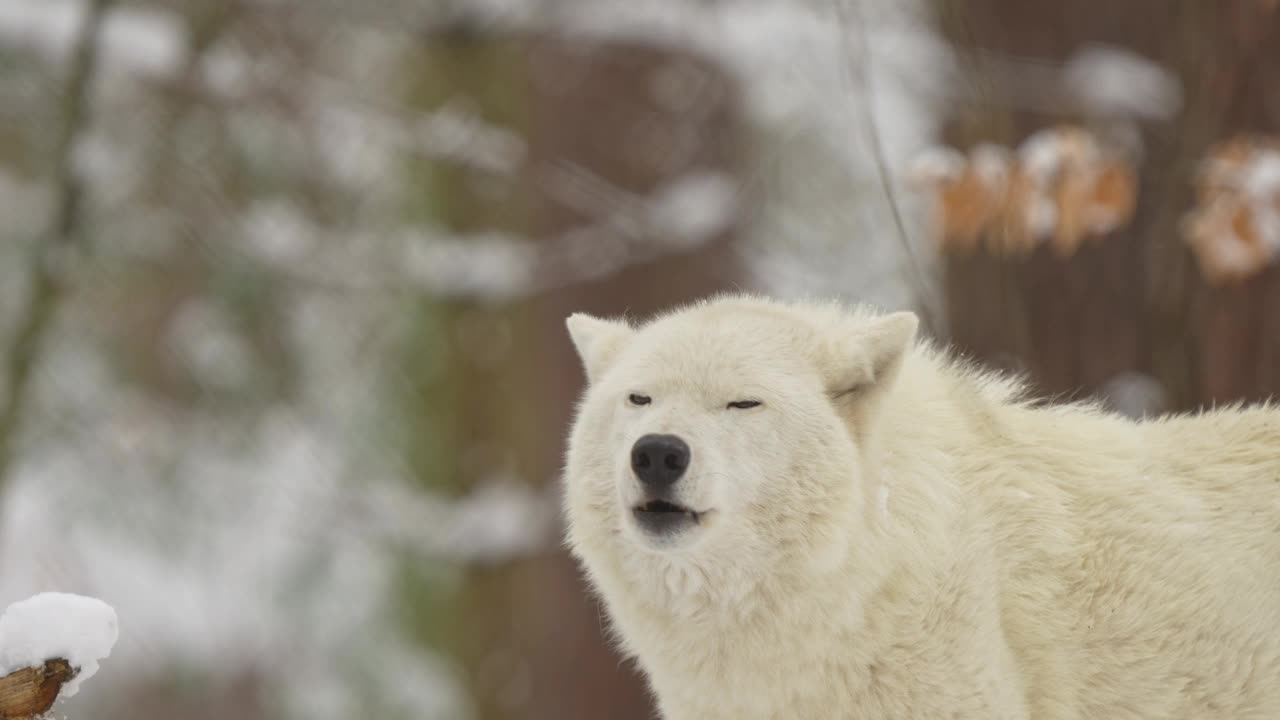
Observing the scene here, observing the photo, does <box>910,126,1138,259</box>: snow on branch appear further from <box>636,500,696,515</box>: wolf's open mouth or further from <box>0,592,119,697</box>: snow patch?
<box>0,592,119,697</box>: snow patch

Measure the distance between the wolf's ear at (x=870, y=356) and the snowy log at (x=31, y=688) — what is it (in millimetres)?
1973

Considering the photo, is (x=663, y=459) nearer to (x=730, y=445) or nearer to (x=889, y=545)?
(x=730, y=445)

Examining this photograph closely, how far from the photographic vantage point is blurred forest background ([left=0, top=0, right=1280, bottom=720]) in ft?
27.2

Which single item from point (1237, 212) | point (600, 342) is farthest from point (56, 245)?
point (1237, 212)

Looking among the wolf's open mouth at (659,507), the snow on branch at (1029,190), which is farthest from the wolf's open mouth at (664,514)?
the snow on branch at (1029,190)

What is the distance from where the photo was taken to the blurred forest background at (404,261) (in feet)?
27.2

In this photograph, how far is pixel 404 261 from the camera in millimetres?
9383

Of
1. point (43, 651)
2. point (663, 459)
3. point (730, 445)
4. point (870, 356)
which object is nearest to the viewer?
point (43, 651)

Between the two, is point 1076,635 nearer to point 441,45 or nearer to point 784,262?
point 784,262

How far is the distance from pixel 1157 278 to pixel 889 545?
3.50 meters

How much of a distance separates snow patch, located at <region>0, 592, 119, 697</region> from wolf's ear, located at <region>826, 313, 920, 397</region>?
6.22 ft

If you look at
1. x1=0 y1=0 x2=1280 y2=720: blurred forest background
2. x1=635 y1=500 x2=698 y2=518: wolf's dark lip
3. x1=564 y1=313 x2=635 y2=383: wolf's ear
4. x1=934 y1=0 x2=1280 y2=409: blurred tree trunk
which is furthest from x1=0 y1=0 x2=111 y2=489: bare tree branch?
x1=934 y1=0 x2=1280 y2=409: blurred tree trunk

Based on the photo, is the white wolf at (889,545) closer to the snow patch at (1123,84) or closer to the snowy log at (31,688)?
the snowy log at (31,688)

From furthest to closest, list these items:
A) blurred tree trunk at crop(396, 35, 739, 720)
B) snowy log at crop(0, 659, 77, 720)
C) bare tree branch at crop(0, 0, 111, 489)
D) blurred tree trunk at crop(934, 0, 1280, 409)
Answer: blurred tree trunk at crop(396, 35, 739, 720)
blurred tree trunk at crop(934, 0, 1280, 409)
bare tree branch at crop(0, 0, 111, 489)
snowy log at crop(0, 659, 77, 720)
